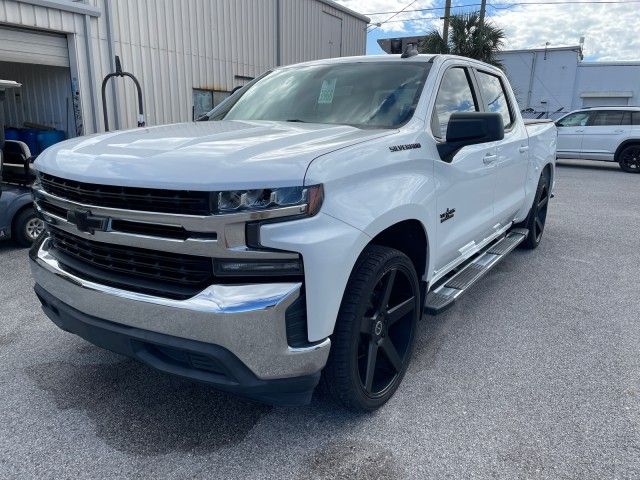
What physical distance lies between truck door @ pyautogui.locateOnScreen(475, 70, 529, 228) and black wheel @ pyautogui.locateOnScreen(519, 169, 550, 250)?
0.74 m

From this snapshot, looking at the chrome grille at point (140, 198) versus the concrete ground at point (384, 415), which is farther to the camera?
the concrete ground at point (384, 415)

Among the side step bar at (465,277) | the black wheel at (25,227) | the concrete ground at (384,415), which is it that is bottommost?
the concrete ground at (384,415)

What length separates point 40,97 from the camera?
405 inches

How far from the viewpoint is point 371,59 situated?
3547 millimetres

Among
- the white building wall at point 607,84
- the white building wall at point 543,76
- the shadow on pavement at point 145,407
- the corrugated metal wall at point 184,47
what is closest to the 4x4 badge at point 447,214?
the shadow on pavement at point 145,407

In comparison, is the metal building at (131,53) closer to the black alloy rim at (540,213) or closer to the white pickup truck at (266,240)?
the black alloy rim at (540,213)

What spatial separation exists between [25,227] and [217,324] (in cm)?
A: 471

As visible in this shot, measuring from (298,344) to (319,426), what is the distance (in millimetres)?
Answer: 723

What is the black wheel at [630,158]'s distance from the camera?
14.5 metres

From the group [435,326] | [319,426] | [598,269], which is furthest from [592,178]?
[319,426]

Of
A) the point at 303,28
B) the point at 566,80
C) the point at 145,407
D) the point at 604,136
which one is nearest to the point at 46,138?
Answer: the point at 303,28

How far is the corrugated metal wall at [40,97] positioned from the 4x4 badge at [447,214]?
29.0ft

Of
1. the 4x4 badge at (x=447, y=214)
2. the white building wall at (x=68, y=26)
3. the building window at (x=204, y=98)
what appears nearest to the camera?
the 4x4 badge at (x=447, y=214)

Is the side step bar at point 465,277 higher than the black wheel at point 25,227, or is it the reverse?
the side step bar at point 465,277
